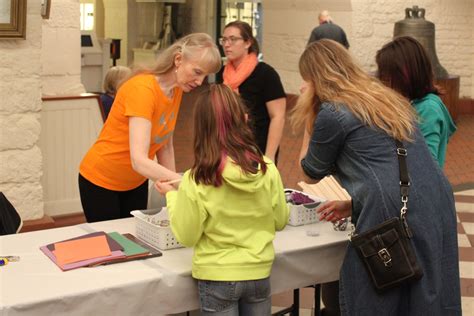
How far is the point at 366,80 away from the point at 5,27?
2.79 m

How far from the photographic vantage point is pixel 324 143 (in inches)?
131

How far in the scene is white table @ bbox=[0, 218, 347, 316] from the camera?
2877mm

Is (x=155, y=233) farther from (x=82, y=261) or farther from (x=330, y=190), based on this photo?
(x=330, y=190)

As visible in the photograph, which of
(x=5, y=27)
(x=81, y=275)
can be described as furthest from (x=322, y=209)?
(x=5, y=27)

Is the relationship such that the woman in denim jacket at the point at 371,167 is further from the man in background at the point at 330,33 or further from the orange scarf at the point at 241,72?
the man in background at the point at 330,33

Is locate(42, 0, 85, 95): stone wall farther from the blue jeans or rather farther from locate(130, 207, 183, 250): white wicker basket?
the blue jeans

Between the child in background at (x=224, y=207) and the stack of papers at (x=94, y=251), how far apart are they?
30cm

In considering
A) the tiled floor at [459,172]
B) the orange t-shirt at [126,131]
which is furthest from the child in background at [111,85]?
the orange t-shirt at [126,131]

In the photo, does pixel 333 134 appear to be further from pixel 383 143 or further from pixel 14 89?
pixel 14 89

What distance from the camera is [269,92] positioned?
5.04 meters

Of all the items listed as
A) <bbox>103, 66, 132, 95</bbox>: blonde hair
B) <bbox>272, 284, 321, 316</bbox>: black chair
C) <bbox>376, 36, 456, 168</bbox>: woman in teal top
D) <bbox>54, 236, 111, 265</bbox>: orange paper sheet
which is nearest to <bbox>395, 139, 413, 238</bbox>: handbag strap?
<bbox>376, 36, 456, 168</bbox>: woman in teal top

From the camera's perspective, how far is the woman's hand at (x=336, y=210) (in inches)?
140

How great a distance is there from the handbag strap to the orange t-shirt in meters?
1.01

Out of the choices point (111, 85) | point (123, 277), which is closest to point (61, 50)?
point (111, 85)
